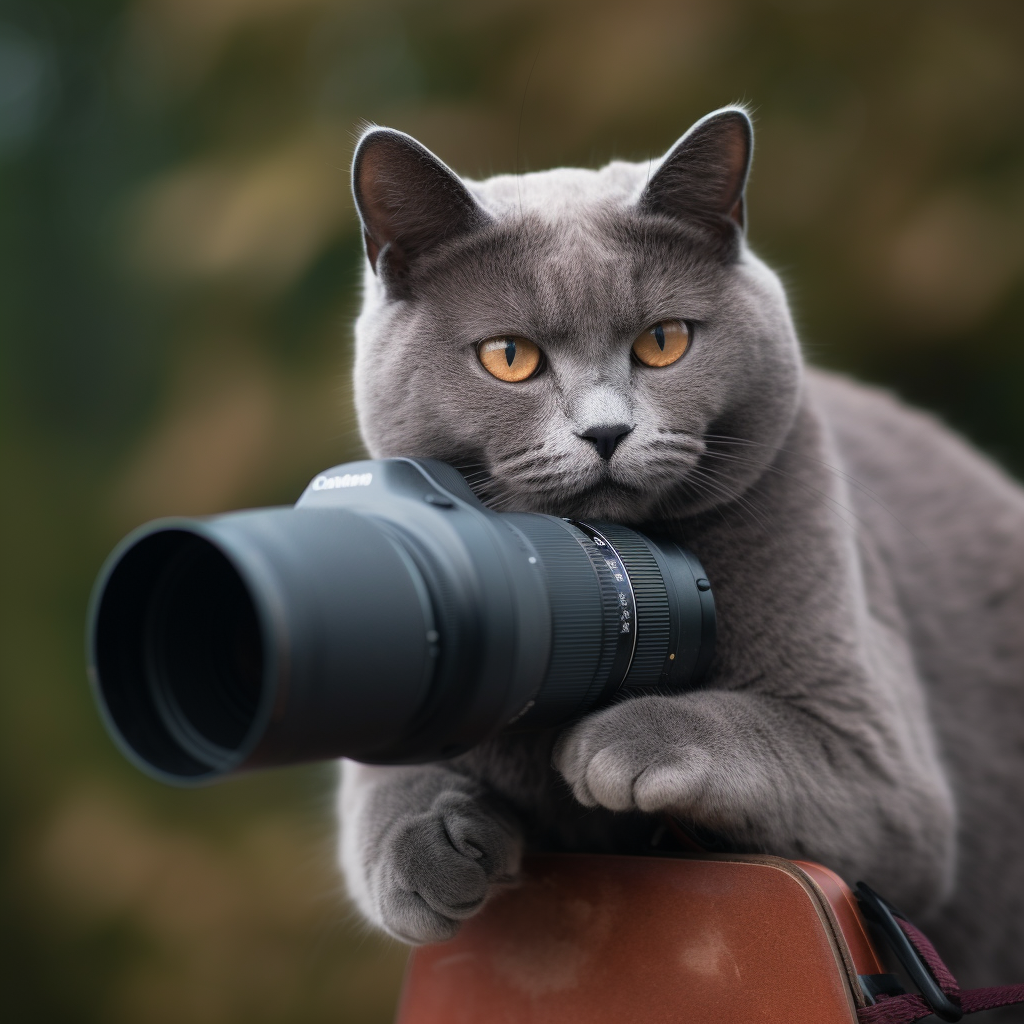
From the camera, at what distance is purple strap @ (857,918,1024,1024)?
2.55 feet

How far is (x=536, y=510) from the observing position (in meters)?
0.96

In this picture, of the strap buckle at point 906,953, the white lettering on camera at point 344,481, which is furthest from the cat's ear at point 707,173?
the strap buckle at point 906,953

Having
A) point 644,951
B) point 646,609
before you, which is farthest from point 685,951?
point 646,609

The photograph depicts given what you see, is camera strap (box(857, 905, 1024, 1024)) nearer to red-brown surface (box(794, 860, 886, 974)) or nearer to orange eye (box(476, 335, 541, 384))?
red-brown surface (box(794, 860, 886, 974))

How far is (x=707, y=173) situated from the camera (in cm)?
103

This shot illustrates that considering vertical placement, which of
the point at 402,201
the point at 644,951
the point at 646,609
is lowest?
the point at 644,951

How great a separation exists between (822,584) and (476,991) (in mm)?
491

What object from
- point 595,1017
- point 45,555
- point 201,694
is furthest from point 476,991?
point 45,555

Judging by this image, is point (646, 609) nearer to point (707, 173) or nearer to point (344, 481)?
point (344, 481)

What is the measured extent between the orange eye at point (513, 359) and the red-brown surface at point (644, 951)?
0.42 meters

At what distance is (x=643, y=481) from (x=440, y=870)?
1.19 ft

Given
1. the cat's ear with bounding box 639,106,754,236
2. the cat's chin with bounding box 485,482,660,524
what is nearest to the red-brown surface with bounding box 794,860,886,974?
the cat's chin with bounding box 485,482,660,524

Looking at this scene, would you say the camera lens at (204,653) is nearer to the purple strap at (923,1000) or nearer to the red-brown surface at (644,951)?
the red-brown surface at (644,951)

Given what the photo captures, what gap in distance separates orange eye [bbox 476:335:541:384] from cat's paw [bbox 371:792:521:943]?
0.38m
